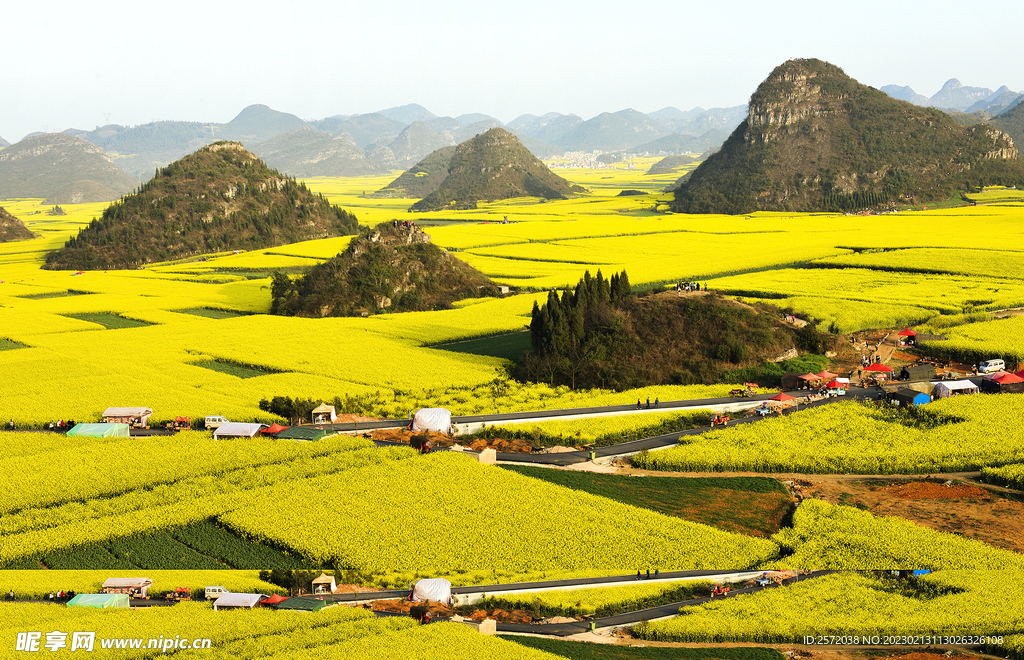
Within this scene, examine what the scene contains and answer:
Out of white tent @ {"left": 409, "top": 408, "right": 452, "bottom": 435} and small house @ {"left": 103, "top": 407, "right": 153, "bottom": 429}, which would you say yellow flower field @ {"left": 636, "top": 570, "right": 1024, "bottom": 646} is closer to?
white tent @ {"left": 409, "top": 408, "right": 452, "bottom": 435}

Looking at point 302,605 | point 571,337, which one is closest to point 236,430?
point 302,605

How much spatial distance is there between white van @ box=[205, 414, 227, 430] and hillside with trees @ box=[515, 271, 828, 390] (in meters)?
24.6

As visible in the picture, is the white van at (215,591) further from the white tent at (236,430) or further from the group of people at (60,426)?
the group of people at (60,426)

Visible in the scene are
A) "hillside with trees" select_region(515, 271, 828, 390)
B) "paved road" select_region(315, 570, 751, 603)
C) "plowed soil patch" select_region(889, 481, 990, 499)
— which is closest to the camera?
"paved road" select_region(315, 570, 751, 603)

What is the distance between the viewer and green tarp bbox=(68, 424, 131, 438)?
181 feet

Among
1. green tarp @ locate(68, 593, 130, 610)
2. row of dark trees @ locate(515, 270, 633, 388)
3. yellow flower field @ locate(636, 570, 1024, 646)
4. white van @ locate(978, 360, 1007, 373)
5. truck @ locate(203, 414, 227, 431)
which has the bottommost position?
yellow flower field @ locate(636, 570, 1024, 646)

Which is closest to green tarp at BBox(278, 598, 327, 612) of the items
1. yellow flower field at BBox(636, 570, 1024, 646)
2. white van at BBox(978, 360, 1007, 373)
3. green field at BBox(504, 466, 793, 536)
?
yellow flower field at BBox(636, 570, 1024, 646)

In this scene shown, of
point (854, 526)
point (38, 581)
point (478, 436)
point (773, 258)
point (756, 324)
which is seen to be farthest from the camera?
point (773, 258)

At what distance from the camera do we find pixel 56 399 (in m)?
63.3

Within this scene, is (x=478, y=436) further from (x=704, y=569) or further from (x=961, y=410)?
(x=961, y=410)

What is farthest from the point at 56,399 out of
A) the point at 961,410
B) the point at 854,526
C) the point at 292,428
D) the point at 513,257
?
the point at 513,257

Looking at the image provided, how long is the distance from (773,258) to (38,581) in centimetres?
11464

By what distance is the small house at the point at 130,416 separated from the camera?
189ft

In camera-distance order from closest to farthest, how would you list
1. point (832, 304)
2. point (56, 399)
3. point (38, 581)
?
1. point (38, 581)
2. point (56, 399)
3. point (832, 304)
